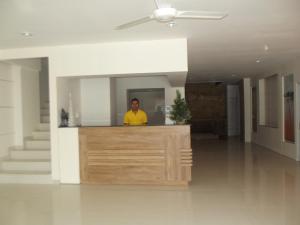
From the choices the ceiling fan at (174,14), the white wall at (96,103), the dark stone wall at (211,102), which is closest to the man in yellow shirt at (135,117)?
the white wall at (96,103)

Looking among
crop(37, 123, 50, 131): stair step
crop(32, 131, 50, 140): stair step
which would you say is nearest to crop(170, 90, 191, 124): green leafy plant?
crop(32, 131, 50, 140): stair step

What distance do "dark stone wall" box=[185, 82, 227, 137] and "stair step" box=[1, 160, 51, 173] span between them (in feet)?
32.2

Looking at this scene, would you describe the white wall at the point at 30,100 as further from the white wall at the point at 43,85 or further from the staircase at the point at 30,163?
the white wall at the point at 43,85

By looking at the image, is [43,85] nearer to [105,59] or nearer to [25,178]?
[25,178]

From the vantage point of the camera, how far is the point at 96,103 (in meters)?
7.92

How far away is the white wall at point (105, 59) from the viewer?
564 cm

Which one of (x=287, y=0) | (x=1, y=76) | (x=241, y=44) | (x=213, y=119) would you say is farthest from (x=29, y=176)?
(x=213, y=119)

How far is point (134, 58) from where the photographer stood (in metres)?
5.78

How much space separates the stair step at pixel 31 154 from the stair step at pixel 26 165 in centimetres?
22

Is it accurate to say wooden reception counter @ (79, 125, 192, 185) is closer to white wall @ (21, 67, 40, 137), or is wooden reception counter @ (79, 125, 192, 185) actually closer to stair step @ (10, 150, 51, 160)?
stair step @ (10, 150, 51, 160)

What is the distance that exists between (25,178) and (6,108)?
183 centimetres

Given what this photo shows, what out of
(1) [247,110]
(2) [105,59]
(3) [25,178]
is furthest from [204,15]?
(1) [247,110]

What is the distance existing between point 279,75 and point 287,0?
241 inches

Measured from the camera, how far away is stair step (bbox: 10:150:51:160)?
22.3 feet
